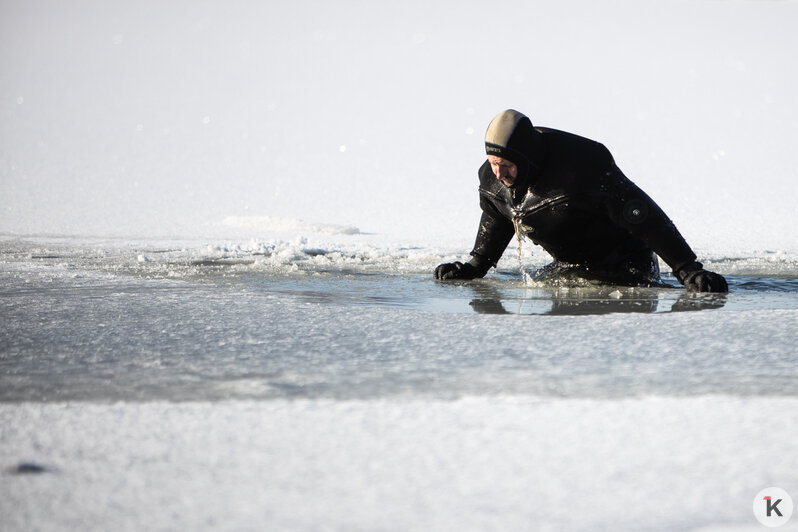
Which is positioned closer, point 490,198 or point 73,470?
point 73,470

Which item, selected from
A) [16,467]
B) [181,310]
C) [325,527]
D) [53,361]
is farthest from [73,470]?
[181,310]

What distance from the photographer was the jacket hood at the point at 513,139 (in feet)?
10.5

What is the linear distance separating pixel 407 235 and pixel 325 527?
6414 millimetres

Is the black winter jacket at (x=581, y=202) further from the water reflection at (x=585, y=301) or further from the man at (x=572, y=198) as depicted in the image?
the water reflection at (x=585, y=301)

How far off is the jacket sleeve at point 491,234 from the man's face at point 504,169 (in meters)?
0.41

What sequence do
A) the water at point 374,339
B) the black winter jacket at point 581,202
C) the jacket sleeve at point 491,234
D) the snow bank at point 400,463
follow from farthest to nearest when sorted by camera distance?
the jacket sleeve at point 491,234 < the black winter jacket at point 581,202 < the water at point 374,339 < the snow bank at point 400,463

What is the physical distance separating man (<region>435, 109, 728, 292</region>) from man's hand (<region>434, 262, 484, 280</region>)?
0.41 m

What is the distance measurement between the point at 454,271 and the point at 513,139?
2.99 ft

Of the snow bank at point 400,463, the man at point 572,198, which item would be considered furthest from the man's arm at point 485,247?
the snow bank at point 400,463

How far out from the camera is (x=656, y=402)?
145 centimetres

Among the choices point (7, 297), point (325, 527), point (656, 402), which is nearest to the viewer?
point (325, 527)

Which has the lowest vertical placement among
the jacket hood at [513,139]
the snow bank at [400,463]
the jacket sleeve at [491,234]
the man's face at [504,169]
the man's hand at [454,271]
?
the snow bank at [400,463]

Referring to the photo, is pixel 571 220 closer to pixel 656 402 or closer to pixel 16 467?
pixel 656 402

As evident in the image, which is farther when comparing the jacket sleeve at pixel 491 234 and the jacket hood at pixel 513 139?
the jacket sleeve at pixel 491 234
